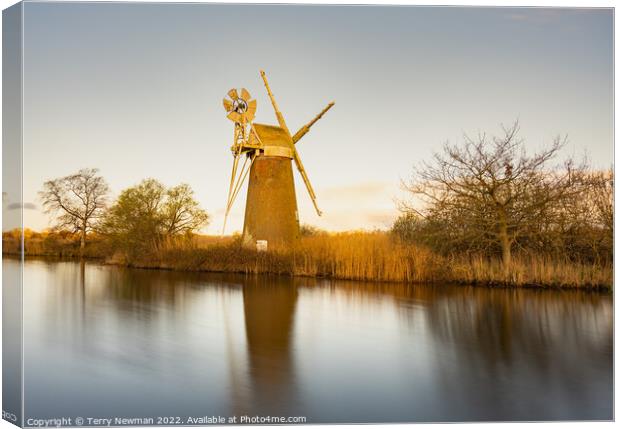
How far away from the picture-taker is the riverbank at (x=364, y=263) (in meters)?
9.38

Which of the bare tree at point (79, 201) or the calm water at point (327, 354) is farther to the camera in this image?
the bare tree at point (79, 201)

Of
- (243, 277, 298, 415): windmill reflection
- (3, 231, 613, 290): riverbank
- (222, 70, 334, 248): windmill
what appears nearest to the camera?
(243, 277, 298, 415): windmill reflection

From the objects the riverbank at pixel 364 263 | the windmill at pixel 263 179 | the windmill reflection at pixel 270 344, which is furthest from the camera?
the windmill at pixel 263 179

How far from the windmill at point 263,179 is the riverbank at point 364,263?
45 cm

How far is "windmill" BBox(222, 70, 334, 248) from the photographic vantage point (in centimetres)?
1337

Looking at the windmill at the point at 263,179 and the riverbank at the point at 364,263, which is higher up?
the windmill at the point at 263,179

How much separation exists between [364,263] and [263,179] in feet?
12.3

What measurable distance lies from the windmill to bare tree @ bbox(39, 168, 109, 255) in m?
3.06

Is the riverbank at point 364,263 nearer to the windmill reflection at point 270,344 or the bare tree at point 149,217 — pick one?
the bare tree at point 149,217

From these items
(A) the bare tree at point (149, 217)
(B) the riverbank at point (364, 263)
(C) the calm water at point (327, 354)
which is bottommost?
(C) the calm water at point (327, 354)

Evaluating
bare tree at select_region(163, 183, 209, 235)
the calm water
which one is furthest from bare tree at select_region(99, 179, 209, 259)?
the calm water

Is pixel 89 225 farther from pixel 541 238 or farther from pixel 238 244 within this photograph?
pixel 541 238

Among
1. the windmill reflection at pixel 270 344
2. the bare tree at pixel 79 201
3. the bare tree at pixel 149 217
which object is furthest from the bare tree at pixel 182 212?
the windmill reflection at pixel 270 344

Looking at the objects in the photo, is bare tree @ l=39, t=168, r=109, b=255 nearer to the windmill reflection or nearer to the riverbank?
the riverbank
